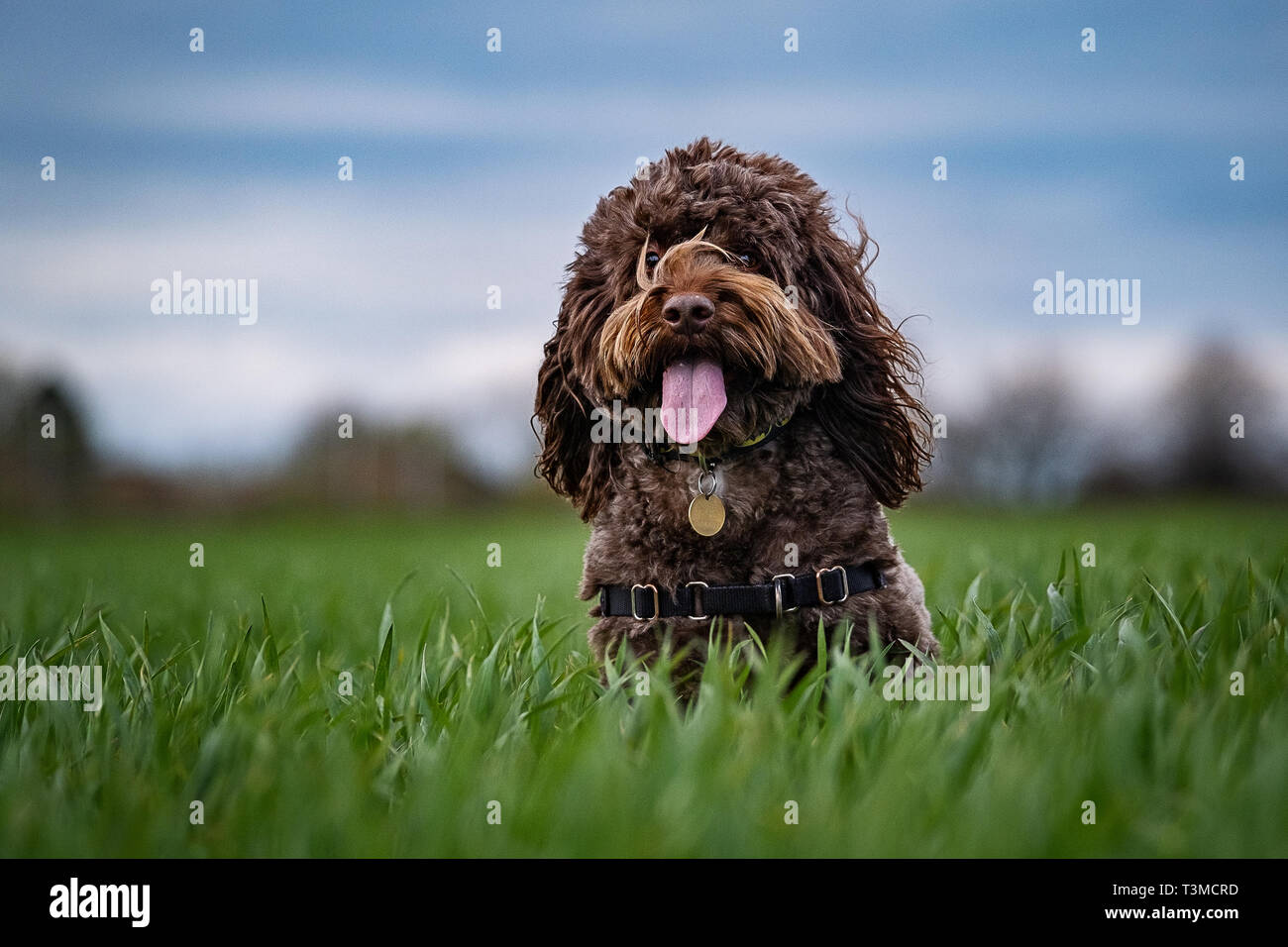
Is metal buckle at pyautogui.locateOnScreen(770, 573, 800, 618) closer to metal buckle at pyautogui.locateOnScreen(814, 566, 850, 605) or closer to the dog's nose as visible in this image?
metal buckle at pyautogui.locateOnScreen(814, 566, 850, 605)

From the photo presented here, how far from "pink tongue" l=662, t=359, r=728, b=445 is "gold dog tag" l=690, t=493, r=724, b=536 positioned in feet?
0.71

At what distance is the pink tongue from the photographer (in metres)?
3.26

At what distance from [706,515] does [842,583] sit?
0.47 meters

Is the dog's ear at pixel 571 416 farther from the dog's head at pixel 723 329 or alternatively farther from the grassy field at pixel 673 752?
the grassy field at pixel 673 752

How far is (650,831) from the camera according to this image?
2.12 m

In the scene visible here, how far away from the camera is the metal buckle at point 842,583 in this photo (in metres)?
3.29

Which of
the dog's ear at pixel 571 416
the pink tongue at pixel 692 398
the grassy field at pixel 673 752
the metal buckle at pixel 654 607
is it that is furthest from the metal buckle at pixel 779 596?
the dog's ear at pixel 571 416

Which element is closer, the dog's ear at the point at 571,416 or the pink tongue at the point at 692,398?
the pink tongue at the point at 692,398

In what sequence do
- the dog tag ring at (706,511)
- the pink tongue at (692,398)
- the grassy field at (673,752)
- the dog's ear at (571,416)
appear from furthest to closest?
the dog's ear at (571,416) < the dog tag ring at (706,511) < the pink tongue at (692,398) < the grassy field at (673,752)
